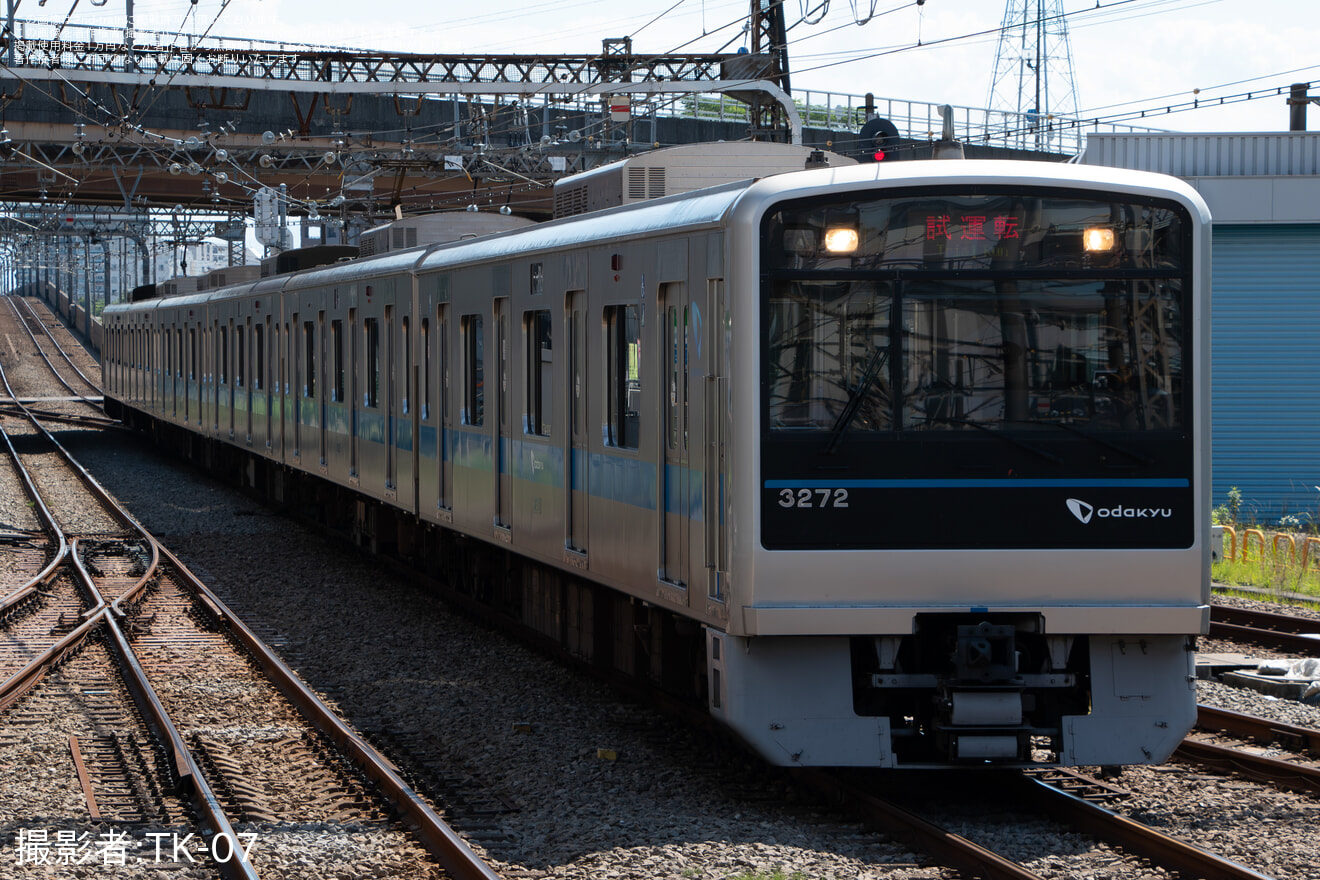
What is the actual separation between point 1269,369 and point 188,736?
52.8 ft

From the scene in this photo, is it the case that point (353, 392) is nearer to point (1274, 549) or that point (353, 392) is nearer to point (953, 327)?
point (1274, 549)

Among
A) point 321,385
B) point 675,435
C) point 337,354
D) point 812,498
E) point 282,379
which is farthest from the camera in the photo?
point 282,379

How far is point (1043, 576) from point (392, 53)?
97.3 ft

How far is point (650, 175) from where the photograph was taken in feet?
30.6

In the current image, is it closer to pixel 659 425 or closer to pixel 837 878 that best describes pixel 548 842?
pixel 837 878

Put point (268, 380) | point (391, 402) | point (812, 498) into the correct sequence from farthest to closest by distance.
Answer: point (268, 380) → point (391, 402) → point (812, 498)


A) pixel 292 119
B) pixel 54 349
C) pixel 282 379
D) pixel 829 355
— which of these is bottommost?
pixel 282 379

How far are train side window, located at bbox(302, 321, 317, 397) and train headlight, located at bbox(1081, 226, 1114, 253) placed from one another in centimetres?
1161

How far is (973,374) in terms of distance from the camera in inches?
277

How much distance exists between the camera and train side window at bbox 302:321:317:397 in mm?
17516

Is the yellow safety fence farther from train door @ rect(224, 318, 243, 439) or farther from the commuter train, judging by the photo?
train door @ rect(224, 318, 243, 439)

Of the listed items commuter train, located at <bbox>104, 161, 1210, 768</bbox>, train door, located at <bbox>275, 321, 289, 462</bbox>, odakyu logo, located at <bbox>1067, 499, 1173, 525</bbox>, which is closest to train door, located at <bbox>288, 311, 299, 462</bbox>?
train door, located at <bbox>275, 321, 289, 462</bbox>

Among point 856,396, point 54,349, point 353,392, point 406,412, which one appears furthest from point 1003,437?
point 54,349

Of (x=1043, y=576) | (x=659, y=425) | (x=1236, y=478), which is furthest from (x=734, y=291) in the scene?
(x=1236, y=478)
